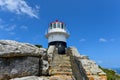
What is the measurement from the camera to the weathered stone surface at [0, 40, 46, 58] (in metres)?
4.13

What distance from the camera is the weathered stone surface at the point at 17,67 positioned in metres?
4.14

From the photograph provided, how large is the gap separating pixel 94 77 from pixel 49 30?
15155 mm

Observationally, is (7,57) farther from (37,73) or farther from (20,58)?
(37,73)

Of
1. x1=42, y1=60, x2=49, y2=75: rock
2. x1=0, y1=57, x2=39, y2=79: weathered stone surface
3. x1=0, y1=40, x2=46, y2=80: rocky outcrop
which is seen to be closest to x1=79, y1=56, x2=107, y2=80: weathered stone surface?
x1=42, y1=60, x2=49, y2=75: rock

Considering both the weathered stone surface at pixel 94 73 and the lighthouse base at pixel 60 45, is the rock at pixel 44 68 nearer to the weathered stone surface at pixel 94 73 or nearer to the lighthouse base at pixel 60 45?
the weathered stone surface at pixel 94 73

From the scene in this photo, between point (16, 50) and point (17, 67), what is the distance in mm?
369

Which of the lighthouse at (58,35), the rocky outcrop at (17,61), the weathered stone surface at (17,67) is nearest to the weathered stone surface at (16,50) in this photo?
the rocky outcrop at (17,61)

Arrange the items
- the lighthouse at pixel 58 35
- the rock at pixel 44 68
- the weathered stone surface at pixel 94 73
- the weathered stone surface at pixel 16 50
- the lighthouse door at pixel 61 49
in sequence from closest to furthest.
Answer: the weathered stone surface at pixel 16 50 < the rock at pixel 44 68 < the weathered stone surface at pixel 94 73 < the lighthouse door at pixel 61 49 < the lighthouse at pixel 58 35

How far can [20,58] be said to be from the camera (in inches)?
169

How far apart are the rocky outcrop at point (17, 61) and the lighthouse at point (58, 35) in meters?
15.0

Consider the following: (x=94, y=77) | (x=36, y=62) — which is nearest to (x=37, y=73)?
(x=36, y=62)

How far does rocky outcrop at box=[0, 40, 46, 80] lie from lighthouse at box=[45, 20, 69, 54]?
15.0 meters

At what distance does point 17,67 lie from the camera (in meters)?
4.18

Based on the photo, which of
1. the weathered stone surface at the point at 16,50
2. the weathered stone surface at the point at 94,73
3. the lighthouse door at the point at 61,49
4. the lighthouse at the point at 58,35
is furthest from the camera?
the lighthouse at the point at 58,35
